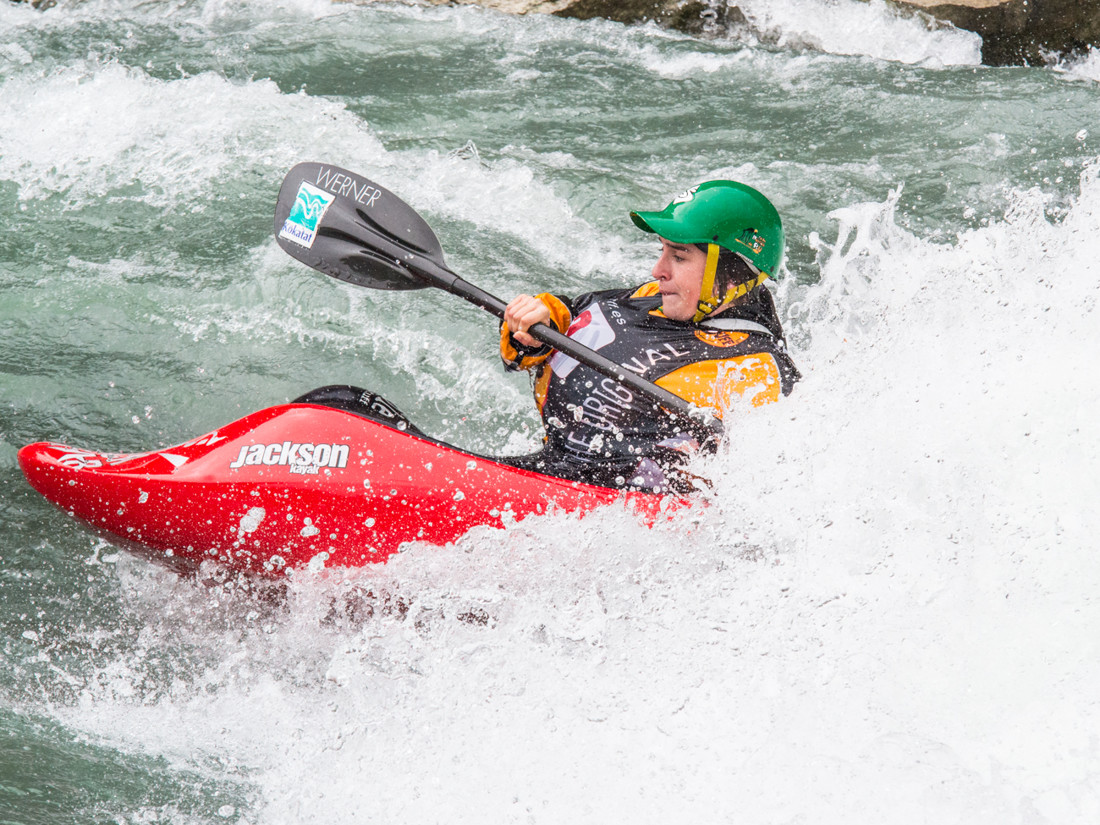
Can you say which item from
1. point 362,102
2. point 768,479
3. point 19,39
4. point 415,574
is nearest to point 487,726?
point 415,574

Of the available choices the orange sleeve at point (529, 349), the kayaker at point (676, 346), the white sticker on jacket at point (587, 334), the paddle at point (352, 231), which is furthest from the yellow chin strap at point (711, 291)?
the paddle at point (352, 231)

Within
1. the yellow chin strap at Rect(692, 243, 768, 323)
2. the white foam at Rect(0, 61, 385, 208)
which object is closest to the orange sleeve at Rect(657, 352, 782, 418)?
the yellow chin strap at Rect(692, 243, 768, 323)

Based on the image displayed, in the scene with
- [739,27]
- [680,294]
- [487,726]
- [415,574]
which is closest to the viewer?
[487,726]

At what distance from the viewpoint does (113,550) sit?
123 inches

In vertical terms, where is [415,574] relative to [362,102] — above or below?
below

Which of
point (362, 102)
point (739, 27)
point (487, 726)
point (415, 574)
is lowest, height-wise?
point (487, 726)

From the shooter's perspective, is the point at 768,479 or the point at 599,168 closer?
the point at 768,479

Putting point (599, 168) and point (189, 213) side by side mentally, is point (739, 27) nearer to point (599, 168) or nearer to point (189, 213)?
point (599, 168)

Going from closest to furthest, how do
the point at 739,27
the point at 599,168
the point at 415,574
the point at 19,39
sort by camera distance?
the point at 415,574 → the point at 599,168 → the point at 19,39 → the point at 739,27

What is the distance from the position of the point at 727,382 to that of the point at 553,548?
2.16 feet

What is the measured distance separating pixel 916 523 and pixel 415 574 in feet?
4.40

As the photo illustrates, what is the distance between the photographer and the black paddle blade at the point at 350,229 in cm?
320

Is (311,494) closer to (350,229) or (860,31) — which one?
(350,229)

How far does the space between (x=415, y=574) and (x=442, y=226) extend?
2444 mm
